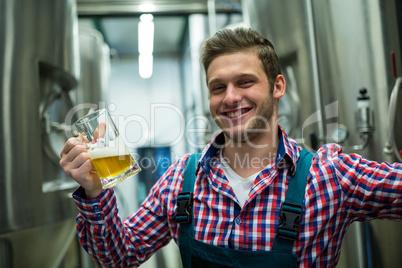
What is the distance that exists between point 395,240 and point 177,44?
807 cm

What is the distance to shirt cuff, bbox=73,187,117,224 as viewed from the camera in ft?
3.99

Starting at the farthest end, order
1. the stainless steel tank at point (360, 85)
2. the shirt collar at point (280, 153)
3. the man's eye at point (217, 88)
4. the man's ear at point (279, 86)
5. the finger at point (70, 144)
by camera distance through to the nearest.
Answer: the stainless steel tank at point (360, 85), the man's ear at point (279, 86), the man's eye at point (217, 88), the shirt collar at point (280, 153), the finger at point (70, 144)

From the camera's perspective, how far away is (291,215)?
120 cm

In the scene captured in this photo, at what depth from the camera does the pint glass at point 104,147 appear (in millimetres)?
1170

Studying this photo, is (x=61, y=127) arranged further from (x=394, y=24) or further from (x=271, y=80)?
(x=394, y=24)

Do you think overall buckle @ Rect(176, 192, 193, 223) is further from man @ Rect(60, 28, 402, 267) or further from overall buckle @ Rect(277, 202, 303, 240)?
overall buckle @ Rect(277, 202, 303, 240)

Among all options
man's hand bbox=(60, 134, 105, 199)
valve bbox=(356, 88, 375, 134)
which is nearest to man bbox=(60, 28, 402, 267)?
man's hand bbox=(60, 134, 105, 199)

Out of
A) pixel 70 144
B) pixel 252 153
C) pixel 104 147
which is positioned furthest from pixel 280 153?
pixel 70 144

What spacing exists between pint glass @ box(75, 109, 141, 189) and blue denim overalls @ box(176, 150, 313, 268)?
10.2 inches

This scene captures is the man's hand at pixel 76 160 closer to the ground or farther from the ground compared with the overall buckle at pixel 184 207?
farther from the ground

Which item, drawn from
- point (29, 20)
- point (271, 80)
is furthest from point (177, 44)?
point (271, 80)

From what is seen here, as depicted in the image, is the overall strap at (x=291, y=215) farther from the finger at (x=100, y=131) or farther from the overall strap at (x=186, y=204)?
the finger at (x=100, y=131)

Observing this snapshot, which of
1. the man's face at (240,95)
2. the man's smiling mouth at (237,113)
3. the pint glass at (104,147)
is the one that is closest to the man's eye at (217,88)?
the man's face at (240,95)

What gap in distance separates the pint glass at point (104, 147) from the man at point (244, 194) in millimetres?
41
